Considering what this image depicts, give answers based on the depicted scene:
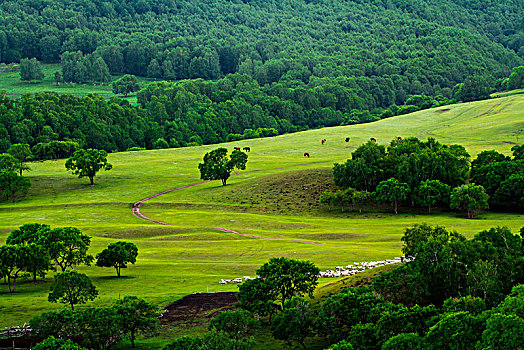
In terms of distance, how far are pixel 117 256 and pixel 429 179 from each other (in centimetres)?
7227

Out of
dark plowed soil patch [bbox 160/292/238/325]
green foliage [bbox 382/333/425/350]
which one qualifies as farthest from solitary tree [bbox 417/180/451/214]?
green foliage [bbox 382/333/425/350]

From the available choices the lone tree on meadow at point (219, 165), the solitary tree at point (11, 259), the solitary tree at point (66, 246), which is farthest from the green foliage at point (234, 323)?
the lone tree on meadow at point (219, 165)

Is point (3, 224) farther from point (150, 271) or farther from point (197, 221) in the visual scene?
point (150, 271)

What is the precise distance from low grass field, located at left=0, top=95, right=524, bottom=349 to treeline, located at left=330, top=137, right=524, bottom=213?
335cm

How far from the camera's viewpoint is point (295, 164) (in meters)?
157

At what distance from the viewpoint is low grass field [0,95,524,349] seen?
6688 centimetres

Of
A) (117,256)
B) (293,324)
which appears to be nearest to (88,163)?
(117,256)

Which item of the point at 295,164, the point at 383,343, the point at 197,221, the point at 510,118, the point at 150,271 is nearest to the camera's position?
the point at 383,343

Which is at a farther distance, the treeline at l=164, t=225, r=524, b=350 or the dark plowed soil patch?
the dark plowed soil patch

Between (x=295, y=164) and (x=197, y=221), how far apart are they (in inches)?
2283

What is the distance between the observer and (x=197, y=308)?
56.3 m

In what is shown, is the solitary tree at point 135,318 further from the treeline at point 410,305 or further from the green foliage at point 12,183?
the green foliage at point 12,183

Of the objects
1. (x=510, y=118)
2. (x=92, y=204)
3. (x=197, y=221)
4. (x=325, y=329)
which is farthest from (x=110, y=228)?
(x=510, y=118)

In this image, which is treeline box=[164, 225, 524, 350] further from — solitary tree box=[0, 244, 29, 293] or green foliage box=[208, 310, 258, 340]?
solitary tree box=[0, 244, 29, 293]
